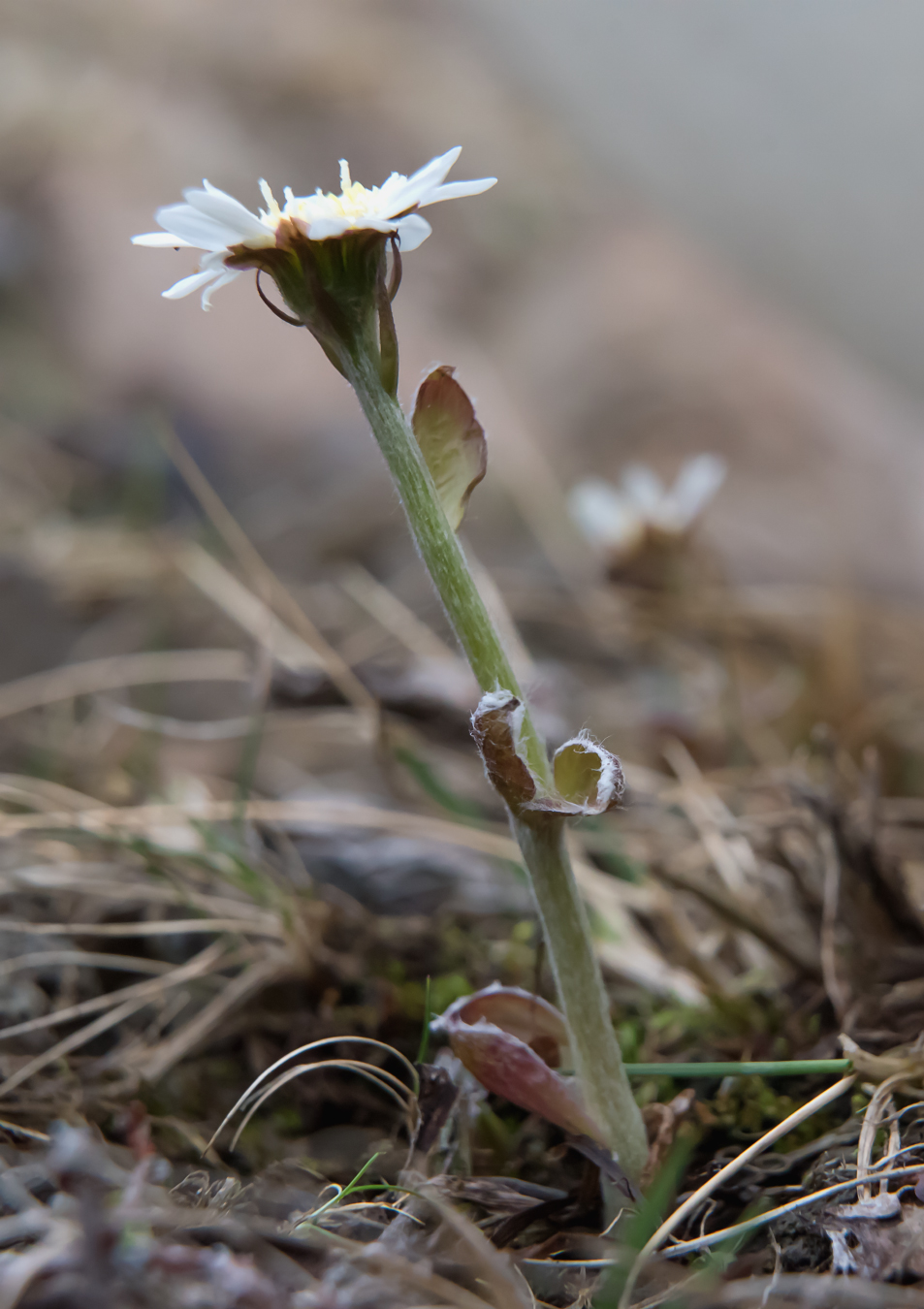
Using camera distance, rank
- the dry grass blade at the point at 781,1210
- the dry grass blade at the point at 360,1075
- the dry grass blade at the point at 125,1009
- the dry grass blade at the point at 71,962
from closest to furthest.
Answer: the dry grass blade at the point at 781,1210, the dry grass blade at the point at 360,1075, the dry grass blade at the point at 125,1009, the dry grass blade at the point at 71,962

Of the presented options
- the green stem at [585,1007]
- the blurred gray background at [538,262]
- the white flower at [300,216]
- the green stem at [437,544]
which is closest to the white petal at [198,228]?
the white flower at [300,216]

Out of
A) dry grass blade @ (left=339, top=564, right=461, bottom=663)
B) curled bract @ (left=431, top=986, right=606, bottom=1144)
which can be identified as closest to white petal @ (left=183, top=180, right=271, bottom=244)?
curled bract @ (left=431, top=986, right=606, bottom=1144)

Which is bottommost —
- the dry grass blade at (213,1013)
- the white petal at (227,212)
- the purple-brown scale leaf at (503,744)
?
the dry grass blade at (213,1013)

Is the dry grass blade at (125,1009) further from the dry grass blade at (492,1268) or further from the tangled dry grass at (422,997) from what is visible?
the dry grass blade at (492,1268)

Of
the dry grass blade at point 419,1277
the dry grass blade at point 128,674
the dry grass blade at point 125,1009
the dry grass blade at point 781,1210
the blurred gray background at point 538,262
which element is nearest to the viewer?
the dry grass blade at point 419,1277

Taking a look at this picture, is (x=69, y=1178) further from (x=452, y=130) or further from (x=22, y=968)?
(x=452, y=130)

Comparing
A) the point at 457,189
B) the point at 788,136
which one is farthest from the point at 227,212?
the point at 788,136

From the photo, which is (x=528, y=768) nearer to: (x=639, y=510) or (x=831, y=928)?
(x=831, y=928)
